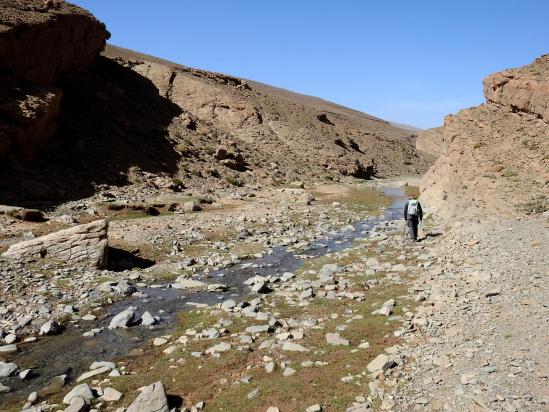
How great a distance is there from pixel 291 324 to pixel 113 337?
15.6 feet

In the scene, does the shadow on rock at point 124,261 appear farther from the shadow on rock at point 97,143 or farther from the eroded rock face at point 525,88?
the eroded rock face at point 525,88

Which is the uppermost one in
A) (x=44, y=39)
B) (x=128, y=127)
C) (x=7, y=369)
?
(x=44, y=39)

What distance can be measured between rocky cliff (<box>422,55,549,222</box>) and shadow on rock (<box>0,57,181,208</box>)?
23998 mm

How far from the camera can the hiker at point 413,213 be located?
19.7m

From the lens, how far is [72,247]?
17438mm

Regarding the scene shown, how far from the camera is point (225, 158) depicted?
48.8 meters

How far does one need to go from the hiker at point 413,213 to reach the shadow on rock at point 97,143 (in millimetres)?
21428

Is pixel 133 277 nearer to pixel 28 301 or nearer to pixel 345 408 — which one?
pixel 28 301

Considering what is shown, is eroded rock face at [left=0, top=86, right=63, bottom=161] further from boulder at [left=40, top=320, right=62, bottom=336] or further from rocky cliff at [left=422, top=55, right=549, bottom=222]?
rocky cliff at [left=422, top=55, right=549, bottom=222]

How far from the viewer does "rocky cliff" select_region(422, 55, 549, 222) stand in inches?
822

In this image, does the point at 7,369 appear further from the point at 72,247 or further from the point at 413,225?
the point at 413,225

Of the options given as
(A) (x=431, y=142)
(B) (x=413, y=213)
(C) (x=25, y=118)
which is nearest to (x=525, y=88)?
(B) (x=413, y=213)

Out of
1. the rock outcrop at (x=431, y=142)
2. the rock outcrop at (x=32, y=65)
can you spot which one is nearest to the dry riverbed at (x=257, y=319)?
the rock outcrop at (x=32, y=65)

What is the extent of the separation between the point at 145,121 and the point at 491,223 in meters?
38.7
